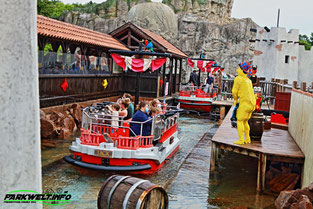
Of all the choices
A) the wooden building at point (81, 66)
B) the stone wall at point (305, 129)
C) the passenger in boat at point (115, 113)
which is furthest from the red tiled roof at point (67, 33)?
the stone wall at point (305, 129)

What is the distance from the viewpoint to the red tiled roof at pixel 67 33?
13.9 meters

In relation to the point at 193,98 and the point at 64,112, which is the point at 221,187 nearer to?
the point at 64,112

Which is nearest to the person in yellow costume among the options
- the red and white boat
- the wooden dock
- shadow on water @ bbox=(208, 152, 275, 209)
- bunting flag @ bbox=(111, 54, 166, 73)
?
the wooden dock

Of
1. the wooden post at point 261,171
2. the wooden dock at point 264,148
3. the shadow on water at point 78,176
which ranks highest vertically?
the wooden dock at point 264,148

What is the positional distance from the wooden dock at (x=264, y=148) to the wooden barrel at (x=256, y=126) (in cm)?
23

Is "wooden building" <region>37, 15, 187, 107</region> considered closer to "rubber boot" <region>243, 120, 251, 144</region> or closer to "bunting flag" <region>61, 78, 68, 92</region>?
"bunting flag" <region>61, 78, 68, 92</region>

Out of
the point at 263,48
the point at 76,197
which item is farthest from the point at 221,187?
the point at 263,48

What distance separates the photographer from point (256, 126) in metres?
9.32

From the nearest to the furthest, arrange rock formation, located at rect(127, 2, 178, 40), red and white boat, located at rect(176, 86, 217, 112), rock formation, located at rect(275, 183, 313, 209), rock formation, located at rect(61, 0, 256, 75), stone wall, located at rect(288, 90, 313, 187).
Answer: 1. rock formation, located at rect(275, 183, 313, 209)
2. stone wall, located at rect(288, 90, 313, 187)
3. red and white boat, located at rect(176, 86, 217, 112)
4. rock formation, located at rect(127, 2, 178, 40)
5. rock formation, located at rect(61, 0, 256, 75)

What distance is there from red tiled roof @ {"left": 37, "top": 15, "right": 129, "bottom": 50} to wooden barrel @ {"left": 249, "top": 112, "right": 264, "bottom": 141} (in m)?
8.56

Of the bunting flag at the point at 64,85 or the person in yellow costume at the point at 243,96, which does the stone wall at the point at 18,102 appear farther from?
the bunting flag at the point at 64,85

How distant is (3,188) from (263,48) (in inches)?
1310

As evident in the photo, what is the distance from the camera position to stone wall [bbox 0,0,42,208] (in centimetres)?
185

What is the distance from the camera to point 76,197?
7.42 m
